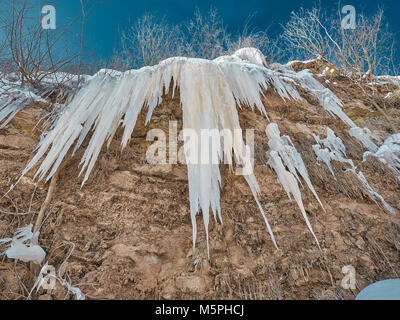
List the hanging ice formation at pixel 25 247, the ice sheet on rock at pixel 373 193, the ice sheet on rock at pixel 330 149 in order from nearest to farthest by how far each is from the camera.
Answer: the hanging ice formation at pixel 25 247, the ice sheet on rock at pixel 373 193, the ice sheet on rock at pixel 330 149

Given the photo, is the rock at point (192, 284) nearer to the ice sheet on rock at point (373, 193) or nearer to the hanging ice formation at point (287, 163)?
the hanging ice formation at point (287, 163)

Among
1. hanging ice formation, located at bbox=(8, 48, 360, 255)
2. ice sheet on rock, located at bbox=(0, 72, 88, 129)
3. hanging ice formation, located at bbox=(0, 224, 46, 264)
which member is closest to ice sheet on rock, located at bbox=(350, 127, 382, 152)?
hanging ice formation, located at bbox=(8, 48, 360, 255)

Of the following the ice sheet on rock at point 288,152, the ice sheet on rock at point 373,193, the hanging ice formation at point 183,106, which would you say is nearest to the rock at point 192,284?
the hanging ice formation at point 183,106

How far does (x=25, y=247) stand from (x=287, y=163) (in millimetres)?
2773

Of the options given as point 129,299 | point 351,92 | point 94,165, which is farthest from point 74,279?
point 351,92

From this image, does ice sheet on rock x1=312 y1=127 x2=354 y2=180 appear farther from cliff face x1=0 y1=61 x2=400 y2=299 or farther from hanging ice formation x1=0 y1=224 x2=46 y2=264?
hanging ice formation x1=0 y1=224 x2=46 y2=264

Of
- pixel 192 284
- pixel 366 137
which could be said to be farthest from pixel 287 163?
pixel 192 284

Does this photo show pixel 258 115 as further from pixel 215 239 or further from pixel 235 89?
pixel 215 239

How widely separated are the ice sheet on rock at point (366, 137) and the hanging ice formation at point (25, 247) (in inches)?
161

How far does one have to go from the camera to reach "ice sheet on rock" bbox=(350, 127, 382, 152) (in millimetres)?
3121

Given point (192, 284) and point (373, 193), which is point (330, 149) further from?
point (192, 284)

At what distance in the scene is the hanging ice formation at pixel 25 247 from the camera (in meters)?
1.79
